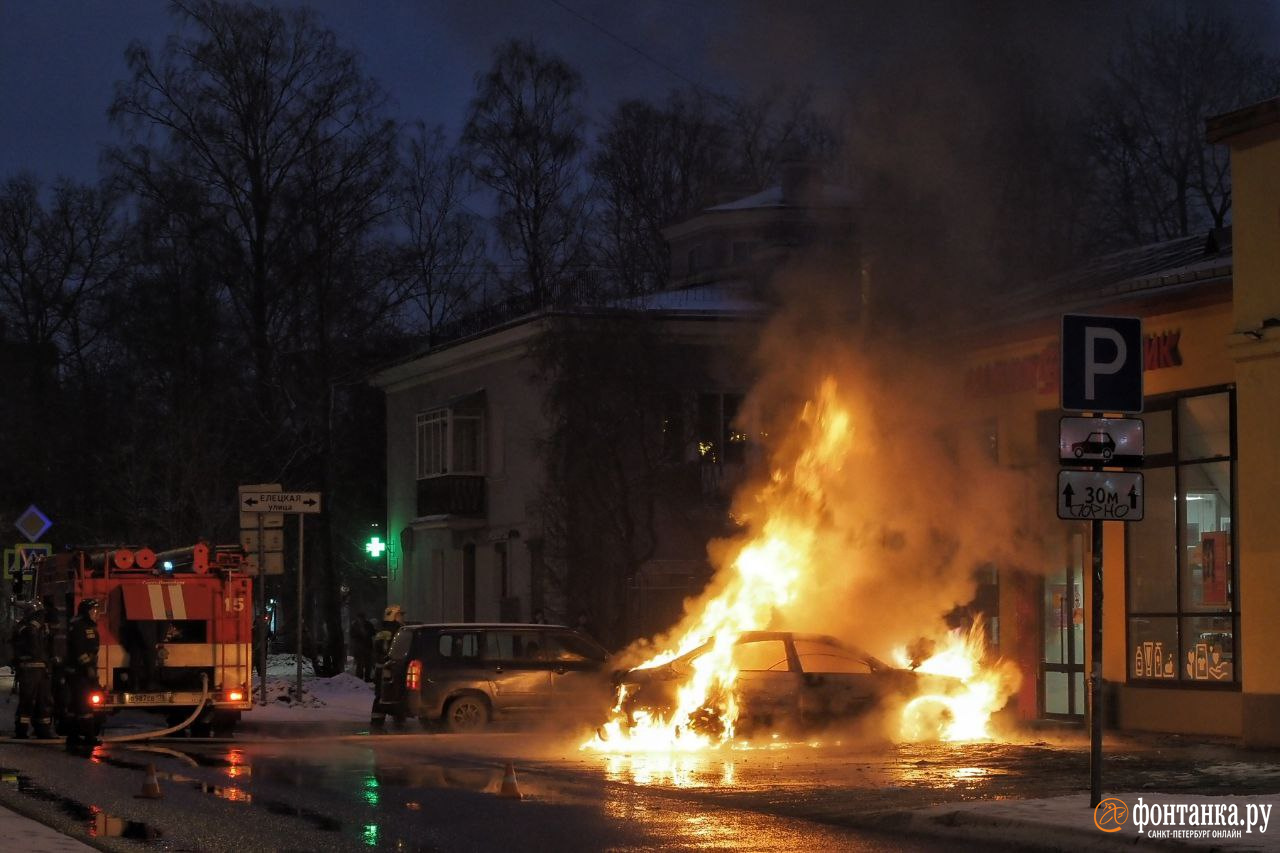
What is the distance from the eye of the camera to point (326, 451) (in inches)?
1663

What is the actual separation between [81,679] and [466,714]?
16.2 feet

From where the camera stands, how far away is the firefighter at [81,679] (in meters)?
20.1

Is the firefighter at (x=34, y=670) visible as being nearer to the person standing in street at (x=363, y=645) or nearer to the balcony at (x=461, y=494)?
the person standing in street at (x=363, y=645)

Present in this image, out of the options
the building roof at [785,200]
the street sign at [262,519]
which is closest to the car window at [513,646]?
the street sign at [262,519]

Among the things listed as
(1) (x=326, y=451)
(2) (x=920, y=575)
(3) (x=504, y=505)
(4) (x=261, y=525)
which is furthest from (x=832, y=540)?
(1) (x=326, y=451)

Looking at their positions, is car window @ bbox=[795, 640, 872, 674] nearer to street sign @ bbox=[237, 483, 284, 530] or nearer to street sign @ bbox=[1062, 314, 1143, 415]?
street sign @ bbox=[1062, 314, 1143, 415]

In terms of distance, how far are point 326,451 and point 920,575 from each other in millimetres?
20828

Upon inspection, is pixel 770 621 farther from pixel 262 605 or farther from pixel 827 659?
pixel 262 605

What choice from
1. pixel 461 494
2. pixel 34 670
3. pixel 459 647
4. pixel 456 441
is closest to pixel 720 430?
pixel 461 494

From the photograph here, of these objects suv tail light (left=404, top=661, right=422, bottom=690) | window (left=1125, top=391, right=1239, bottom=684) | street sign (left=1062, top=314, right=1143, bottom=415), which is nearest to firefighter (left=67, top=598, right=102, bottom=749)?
suv tail light (left=404, top=661, right=422, bottom=690)

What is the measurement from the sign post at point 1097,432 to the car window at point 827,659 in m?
8.07

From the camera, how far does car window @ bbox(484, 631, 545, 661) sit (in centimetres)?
2356

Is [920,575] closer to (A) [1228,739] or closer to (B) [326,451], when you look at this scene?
(A) [1228,739]

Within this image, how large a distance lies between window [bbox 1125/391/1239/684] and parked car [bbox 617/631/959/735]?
102 inches
